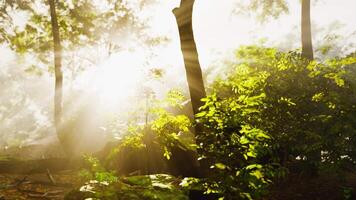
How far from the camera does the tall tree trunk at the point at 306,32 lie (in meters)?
13.6

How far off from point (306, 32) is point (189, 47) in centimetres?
873

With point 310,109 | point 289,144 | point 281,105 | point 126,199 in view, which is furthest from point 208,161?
point 310,109

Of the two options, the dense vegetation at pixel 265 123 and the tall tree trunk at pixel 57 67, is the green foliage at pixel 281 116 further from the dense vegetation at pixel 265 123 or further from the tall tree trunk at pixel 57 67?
the tall tree trunk at pixel 57 67

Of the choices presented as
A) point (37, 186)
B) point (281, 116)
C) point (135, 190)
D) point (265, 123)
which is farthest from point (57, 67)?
point (265, 123)

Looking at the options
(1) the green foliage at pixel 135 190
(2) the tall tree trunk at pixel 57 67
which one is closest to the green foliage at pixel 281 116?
(1) the green foliage at pixel 135 190

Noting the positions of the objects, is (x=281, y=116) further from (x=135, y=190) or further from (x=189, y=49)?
(x=135, y=190)

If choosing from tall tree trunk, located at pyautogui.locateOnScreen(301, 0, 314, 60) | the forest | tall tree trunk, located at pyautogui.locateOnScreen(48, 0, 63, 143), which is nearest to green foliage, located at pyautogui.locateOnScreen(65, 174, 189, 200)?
the forest

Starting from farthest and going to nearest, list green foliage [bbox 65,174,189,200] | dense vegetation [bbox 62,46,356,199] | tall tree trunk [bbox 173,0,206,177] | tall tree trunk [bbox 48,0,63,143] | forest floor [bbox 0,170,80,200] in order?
1. tall tree trunk [bbox 48,0,63,143]
2. forest floor [bbox 0,170,80,200]
3. tall tree trunk [bbox 173,0,206,177]
4. green foliage [bbox 65,174,189,200]
5. dense vegetation [bbox 62,46,356,199]

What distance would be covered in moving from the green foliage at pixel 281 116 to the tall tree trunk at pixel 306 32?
4.76 metres

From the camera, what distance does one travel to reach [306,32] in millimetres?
14219

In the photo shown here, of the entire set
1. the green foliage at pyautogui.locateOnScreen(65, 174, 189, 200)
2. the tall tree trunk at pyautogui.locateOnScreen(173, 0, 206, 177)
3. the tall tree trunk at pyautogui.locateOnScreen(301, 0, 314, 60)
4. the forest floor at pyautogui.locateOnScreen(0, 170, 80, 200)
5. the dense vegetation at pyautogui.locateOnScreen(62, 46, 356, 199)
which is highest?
the tall tree trunk at pyautogui.locateOnScreen(301, 0, 314, 60)

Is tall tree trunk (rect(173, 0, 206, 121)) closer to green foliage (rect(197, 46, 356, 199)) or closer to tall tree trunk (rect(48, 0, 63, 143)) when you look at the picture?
green foliage (rect(197, 46, 356, 199))

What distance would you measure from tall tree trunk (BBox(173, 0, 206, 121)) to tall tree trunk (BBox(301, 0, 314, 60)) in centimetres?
764

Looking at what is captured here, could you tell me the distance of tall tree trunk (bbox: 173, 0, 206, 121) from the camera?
7.33 metres
